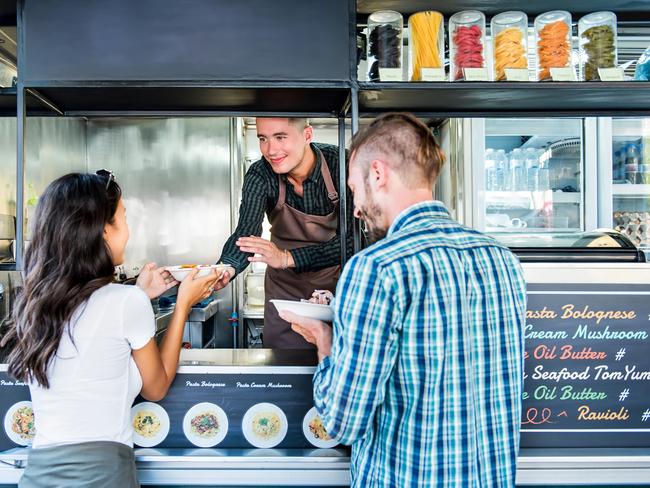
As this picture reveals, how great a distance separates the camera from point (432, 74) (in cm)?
165

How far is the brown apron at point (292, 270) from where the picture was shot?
256cm

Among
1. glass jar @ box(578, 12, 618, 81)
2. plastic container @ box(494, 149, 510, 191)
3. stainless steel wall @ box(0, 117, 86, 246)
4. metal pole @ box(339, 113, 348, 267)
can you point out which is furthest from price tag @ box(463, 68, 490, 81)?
stainless steel wall @ box(0, 117, 86, 246)

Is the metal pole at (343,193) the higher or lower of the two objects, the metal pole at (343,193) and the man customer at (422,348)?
the higher

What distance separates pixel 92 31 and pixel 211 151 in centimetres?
294

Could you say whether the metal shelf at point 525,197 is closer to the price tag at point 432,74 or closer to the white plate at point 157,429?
the price tag at point 432,74

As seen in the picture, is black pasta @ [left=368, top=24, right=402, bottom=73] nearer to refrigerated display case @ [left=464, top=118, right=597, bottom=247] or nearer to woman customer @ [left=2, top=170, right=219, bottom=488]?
woman customer @ [left=2, top=170, right=219, bottom=488]

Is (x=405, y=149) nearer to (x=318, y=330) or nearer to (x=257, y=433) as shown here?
(x=318, y=330)

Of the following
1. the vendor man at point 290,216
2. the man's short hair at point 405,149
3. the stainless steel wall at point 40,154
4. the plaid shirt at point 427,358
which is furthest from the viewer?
the stainless steel wall at point 40,154

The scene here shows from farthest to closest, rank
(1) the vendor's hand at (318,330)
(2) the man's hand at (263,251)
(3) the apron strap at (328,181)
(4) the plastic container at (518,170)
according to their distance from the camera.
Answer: (4) the plastic container at (518,170) → (3) the apron strap at (328,181) → (2) the man's hand at (263,251) → (1) the vendor's hand at (318,330)

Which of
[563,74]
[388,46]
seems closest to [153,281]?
[388,46]

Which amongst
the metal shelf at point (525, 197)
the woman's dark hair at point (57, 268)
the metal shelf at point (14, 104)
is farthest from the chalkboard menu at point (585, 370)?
the metal shelf at point (525, 197)

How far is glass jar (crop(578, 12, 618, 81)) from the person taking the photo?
1697 millimetres

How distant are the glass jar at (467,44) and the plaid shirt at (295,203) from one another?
3.04 ft

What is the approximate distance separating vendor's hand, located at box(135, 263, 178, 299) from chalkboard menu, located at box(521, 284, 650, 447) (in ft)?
3.85
